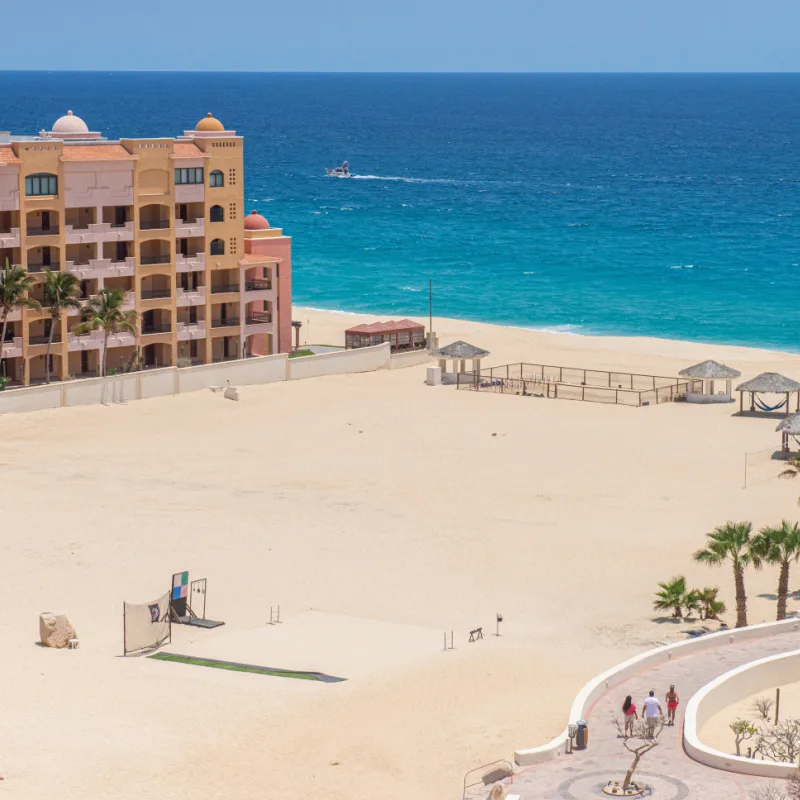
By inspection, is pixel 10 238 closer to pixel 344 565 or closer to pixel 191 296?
pixel 191 296

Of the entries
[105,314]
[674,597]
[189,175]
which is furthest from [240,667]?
[189,175]

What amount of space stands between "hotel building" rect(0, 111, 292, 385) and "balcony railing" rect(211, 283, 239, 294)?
0.14 feet

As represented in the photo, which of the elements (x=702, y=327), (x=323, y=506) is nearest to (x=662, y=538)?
(x=323, y=506)

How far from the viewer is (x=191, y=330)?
6956cm

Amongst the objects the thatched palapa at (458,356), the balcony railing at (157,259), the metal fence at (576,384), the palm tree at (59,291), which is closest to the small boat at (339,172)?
the thatched palapa at (458,356)

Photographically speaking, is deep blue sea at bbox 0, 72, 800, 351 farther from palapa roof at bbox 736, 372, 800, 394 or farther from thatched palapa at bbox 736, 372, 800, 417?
palapa roof at bbox 736, 372, 800, 394

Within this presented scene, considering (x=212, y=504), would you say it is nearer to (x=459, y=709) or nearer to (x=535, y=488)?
(x=535, y=488)

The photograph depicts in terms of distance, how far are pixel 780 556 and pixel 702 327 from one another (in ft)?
183

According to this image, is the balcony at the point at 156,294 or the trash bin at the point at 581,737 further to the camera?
the balcony at the point at 156,294

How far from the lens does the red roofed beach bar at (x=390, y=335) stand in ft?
243

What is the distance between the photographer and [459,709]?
108ft

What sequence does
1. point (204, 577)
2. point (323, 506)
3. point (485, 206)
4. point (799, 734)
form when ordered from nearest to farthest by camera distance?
point (799, 734)
point (204, 577)
point (323, 506)
point (485, 206)

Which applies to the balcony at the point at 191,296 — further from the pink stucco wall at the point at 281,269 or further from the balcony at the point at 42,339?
the balcony at the point at 42,339

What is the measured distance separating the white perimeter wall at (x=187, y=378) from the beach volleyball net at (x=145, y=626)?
23.6 metres
